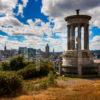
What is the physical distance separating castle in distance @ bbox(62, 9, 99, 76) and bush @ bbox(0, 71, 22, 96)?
1943cm

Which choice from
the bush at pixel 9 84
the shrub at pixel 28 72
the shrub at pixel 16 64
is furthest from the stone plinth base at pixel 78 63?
the bush at pixel 9 84

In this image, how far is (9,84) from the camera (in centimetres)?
2291

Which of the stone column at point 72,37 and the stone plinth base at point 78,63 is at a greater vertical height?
the stone column at point 72,37

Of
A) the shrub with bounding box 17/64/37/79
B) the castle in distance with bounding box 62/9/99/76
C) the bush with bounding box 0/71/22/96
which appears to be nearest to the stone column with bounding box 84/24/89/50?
the castle in distance with bounding box 62/9/99/76

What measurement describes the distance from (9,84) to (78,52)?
22.3 metres

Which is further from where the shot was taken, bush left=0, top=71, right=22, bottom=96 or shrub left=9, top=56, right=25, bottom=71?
shrub left=9, top=56, right=25, bottom=71

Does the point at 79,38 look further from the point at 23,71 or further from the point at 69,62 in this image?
the point at 23,71

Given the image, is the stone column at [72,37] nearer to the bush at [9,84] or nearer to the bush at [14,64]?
the bush at [14,64]

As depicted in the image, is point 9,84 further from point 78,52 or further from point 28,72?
point 78,52

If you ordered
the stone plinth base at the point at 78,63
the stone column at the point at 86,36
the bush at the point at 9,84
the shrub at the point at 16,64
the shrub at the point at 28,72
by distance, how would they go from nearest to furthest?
the bush at the point at 9,84
the shrub at the point at 28,72
the stone plinth base at the point at 78,63
the stone column at the point at 86,36
the shrub at the point at 16,64

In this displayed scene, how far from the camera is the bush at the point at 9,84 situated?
22.4m

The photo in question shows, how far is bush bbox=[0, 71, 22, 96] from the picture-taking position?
22.4 metres

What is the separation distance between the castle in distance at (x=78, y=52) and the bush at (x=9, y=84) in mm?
19430

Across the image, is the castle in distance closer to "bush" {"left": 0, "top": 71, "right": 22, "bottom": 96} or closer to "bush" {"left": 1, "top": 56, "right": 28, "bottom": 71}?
Answer: "bush" {"left": 1, "top": 56, "right": 28, "bottom": 71}
